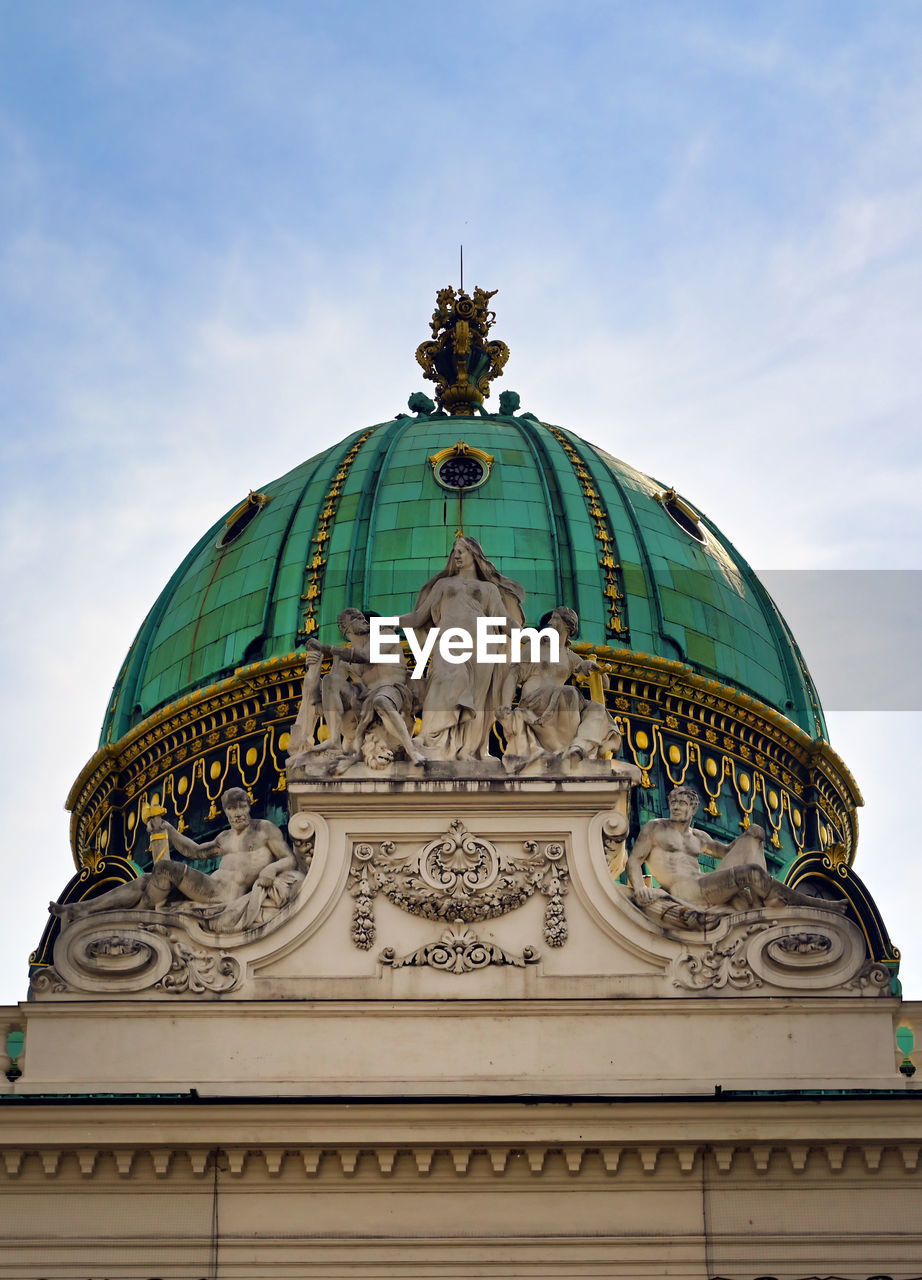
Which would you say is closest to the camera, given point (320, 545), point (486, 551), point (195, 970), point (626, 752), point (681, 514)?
point (195, 970)

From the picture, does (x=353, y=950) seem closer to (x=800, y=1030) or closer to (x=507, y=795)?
(x=507, y=795)

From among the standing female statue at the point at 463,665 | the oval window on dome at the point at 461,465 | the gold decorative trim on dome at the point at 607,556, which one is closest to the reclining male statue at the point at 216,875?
the standing female statue at the point at 463,665

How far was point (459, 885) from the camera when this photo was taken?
76.5 feet

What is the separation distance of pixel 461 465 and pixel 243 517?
9.53 ft

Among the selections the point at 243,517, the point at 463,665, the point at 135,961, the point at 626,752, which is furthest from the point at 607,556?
the point at 135,961

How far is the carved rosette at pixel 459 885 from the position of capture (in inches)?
909

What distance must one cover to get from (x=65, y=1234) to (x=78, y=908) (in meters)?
2.88

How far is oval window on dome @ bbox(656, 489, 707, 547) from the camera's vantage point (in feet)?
110

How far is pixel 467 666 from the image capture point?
81.3 ft

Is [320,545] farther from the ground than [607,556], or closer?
farther from the ground

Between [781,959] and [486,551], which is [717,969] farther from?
[486,551]

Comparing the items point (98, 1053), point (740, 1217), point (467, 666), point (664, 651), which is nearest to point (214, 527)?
point (664, 651)

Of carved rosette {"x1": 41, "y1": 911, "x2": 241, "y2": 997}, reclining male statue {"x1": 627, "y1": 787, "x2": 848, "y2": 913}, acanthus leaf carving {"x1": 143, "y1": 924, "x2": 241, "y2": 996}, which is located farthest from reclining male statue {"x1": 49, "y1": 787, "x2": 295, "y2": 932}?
reclining male statue {"x1": 627, "y1": 787, "x2": 848, "y2": 913}

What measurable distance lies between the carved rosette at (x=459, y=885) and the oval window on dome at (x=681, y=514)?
10.6m
